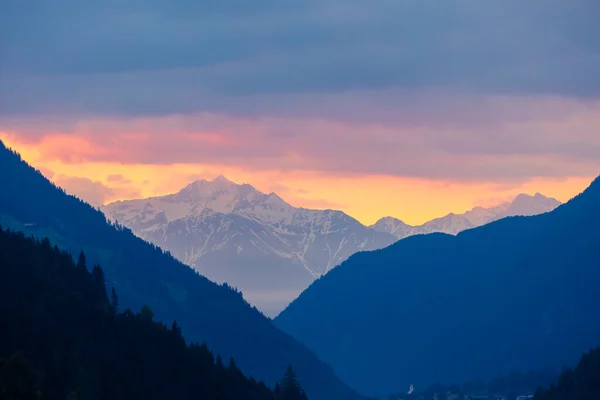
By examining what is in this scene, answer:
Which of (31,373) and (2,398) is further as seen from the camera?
(31,373)

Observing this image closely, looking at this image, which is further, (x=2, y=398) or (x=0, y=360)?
(x=0, y=360)

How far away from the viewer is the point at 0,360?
184875 millimetres

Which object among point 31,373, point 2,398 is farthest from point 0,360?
point 2,398

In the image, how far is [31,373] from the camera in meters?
179

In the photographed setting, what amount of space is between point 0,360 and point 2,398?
20.8m

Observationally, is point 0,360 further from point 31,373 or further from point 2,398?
point 2,398

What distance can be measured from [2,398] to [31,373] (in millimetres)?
14061

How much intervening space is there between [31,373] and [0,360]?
8.00m

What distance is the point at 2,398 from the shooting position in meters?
165
